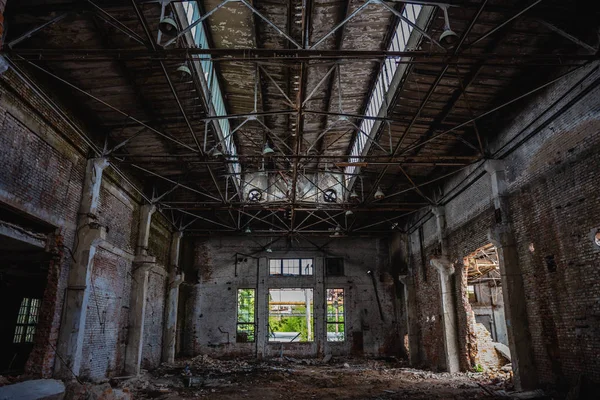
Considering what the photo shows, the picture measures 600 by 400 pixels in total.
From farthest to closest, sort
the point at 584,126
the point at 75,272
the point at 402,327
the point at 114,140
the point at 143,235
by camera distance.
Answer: the point at 402,327 → the point at 143,235 → the point at 114,140 → the point at 75,272 → the point at 584,126

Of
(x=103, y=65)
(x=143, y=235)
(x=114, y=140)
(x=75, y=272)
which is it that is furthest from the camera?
(x=143, y=235)

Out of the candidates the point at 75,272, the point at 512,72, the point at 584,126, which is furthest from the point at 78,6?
the point at 584,126

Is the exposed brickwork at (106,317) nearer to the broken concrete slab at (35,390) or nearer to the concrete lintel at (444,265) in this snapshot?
the broken concrete slab at (35,390)

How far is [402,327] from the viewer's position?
2078 cm

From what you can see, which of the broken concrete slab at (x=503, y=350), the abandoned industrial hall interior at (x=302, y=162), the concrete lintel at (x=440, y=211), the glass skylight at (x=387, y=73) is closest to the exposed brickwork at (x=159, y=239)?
the abandoned industrial hall interior at (x=302, y=162)

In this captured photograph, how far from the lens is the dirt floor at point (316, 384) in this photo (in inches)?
412

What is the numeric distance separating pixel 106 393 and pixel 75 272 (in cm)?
307

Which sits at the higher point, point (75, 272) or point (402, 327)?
point (75, 272)

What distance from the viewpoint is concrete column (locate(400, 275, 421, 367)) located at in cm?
1818

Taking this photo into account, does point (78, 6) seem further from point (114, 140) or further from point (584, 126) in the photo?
point (584, 126)

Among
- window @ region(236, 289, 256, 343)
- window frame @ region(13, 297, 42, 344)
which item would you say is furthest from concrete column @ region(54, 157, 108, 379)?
window @ region(236, 289, 256, 343)

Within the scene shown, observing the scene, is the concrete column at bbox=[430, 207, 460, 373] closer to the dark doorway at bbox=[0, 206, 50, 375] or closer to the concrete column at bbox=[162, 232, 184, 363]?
the concrete column at bbox=[162, 232, 184, 363]

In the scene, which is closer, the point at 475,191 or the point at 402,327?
the point at 475,191

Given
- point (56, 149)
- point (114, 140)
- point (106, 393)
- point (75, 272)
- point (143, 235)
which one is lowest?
point (106, 393)
